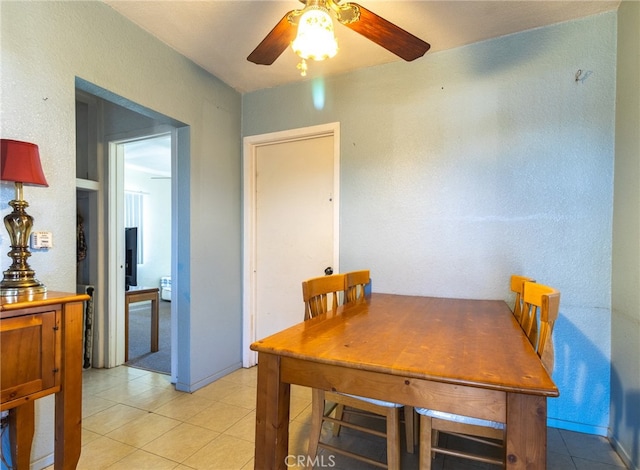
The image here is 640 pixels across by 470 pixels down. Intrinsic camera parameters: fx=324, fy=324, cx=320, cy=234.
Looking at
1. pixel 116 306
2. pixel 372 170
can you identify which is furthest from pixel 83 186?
pixel 372 170

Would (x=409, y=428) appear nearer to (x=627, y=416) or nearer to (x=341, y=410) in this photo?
(x=341, y=410)

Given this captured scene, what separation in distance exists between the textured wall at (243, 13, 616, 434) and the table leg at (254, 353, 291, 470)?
1.46 m

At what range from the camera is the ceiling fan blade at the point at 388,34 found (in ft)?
4.62

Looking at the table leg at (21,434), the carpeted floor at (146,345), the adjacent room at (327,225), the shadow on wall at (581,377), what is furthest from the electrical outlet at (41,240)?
the shadow on wall at (581,377)

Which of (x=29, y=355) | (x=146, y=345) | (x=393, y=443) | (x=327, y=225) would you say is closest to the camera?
(x=29, y=355)

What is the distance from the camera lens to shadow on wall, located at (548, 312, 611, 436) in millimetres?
1928

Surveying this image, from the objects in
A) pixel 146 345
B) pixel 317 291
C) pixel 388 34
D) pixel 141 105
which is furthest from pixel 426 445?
pixel 146 345

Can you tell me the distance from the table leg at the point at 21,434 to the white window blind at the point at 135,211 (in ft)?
16.0

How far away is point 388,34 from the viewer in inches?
58.6

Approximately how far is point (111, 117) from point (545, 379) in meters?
3.54

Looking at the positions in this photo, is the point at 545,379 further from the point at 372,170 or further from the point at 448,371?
the point at 372,170

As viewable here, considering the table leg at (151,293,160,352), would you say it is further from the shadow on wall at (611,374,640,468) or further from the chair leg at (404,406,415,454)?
the shadow on wall at (611,374,640,468)

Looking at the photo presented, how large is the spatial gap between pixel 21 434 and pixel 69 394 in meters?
0.38

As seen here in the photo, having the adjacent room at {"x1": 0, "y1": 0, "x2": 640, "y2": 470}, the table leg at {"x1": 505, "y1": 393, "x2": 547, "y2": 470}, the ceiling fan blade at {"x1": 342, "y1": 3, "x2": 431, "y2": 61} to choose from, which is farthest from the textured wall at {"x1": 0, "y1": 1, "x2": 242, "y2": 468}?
the table leg at {"x1": 505, "y1": 393, "x2": 547, "y2": 470}
